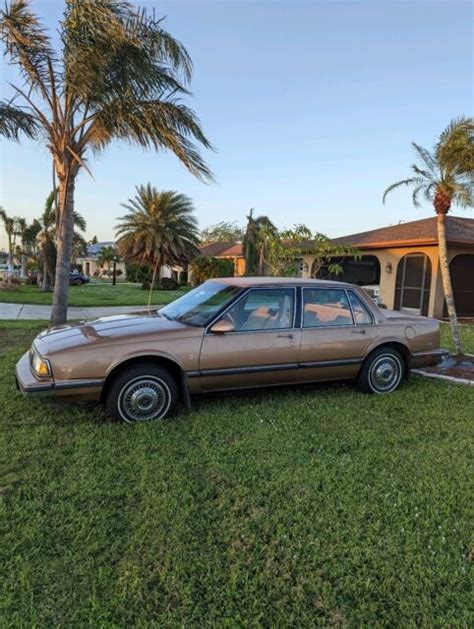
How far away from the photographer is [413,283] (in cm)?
1466

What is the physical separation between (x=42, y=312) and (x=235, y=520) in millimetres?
13554

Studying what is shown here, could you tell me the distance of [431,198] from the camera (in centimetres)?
838

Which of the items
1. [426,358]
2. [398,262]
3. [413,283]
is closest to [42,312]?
[426,358]

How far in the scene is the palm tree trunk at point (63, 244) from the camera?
8695 mm

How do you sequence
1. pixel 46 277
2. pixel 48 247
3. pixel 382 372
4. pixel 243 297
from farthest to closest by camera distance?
pixel 46 277 < pixel 48 247 < pixel 382 372 < pixel 243 297

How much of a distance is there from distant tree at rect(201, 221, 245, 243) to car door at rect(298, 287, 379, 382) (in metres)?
51.3

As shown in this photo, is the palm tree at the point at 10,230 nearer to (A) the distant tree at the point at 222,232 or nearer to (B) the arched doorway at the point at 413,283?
(A) the distant tree at the point at 222,232

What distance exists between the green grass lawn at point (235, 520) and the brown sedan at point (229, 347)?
41 cm

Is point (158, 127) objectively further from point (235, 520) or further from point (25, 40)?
point (235, 520)

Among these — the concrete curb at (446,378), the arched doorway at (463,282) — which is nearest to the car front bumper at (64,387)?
the concrete curb at (446,378)

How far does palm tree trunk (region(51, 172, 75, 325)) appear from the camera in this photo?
28.5ft

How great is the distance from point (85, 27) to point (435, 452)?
326 inches

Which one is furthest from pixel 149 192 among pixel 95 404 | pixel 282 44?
pixel 95 404

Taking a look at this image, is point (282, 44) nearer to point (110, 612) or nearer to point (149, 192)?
point (110, 612)
